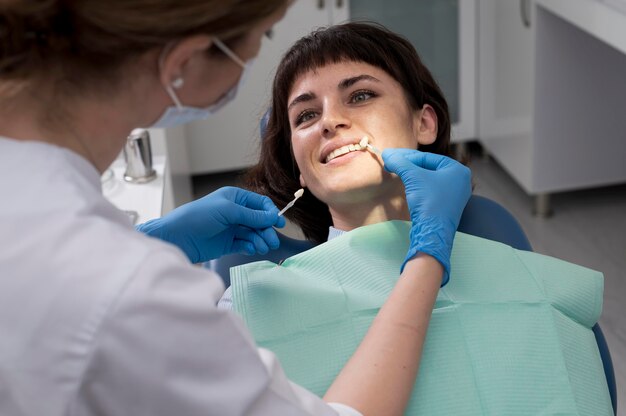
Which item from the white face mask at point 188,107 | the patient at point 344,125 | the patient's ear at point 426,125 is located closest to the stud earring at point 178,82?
the white face mask at point 188,107

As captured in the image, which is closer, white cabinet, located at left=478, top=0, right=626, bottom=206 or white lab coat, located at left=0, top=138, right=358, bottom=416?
white lab coat, located at left=0, top=138, right=358, bottom=416

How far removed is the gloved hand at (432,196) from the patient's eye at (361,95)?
0.57 feet

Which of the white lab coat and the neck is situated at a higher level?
the white lab coat

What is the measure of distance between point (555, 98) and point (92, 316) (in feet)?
8.22

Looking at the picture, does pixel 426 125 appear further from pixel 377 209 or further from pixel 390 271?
pixel 390 271

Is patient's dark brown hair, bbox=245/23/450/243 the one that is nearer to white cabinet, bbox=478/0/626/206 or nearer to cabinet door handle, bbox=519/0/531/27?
white cabinet, bbox=478/0/626/206

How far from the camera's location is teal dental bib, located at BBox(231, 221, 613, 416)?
4.44 feet

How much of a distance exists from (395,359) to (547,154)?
Answer: 6.89ft

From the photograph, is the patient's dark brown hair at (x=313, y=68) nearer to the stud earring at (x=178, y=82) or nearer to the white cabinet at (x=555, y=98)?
the stud earring at (x=178, y=82)

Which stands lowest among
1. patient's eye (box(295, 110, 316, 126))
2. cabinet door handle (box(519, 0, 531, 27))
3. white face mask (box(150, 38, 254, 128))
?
cabinet door handle (box(519, 0, 531, 27))

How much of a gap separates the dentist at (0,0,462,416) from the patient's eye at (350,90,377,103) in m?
0.71

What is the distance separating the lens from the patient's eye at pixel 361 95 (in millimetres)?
1719

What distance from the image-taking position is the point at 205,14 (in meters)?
0.90

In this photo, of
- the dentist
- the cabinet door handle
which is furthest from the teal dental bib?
the cabinet door handle
